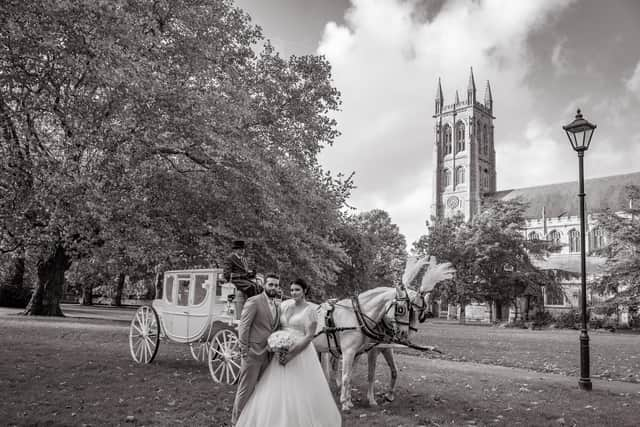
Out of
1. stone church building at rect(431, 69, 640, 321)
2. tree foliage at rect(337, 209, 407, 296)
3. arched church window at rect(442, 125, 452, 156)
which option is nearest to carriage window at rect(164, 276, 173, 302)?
tree foliage at rect(337, 209, 407, 296)

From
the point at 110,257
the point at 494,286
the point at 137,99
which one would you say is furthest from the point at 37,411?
the point at 494,286

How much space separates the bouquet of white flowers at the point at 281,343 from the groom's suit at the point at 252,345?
18 cm

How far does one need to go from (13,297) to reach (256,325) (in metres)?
33.4

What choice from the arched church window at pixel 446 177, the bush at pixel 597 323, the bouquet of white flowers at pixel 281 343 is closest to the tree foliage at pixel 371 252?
the bush at pixel 597 323

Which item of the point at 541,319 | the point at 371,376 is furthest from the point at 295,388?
the point at 541,319

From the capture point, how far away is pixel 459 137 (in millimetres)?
92250

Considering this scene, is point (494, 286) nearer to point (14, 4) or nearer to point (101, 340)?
point (101, 340)

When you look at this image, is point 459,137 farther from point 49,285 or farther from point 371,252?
point 49,285

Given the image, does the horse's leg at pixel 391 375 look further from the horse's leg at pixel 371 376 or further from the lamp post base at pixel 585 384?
the lamp post base at pixel 585 384

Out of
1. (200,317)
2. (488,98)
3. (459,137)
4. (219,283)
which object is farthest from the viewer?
(488,98)

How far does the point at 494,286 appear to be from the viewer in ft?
152

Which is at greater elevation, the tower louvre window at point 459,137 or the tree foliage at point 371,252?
the tower louvre window at point 459,137

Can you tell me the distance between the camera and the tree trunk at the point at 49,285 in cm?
2264

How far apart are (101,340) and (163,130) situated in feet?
21.2
